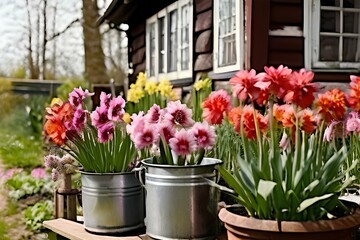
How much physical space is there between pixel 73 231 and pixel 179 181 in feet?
2.06

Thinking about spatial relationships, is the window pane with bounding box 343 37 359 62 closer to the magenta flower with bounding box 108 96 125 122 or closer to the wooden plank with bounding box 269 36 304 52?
the wooden plank with bounding box 269 36 304 52

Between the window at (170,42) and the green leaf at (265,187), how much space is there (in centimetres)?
418

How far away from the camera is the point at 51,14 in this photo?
38.9 feet

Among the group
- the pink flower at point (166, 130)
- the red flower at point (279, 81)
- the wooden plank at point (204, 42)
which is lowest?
the pink flower at point (166, 130)

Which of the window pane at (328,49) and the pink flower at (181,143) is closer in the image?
the pink flower at (181,143)

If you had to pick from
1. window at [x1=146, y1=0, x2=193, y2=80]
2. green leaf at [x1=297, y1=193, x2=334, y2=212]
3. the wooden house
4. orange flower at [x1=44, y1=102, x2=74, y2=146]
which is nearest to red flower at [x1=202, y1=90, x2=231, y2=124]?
green leaf at [x1=297, y1=193, x2=334, y2=212]

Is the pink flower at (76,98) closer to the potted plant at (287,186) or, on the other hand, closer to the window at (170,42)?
the potted plant at (287,186)

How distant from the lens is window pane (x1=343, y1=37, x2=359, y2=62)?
441 cm

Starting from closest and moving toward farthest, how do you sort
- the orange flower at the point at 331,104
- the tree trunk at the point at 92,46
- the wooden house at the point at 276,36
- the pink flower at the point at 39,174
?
the orange flower at the point at 331,104 < the wooden house at the point at 276,36 < the pink flower at the point at 39,174 < the tree trunk at the point at 92,46

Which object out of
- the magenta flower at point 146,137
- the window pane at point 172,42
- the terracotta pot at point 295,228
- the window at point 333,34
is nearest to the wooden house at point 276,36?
the window at point 333,34

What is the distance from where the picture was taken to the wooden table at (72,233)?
81.0 inches

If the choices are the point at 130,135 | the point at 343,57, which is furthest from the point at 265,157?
the point at 343,57

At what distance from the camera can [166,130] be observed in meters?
1.90

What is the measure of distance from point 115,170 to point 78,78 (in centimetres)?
985
